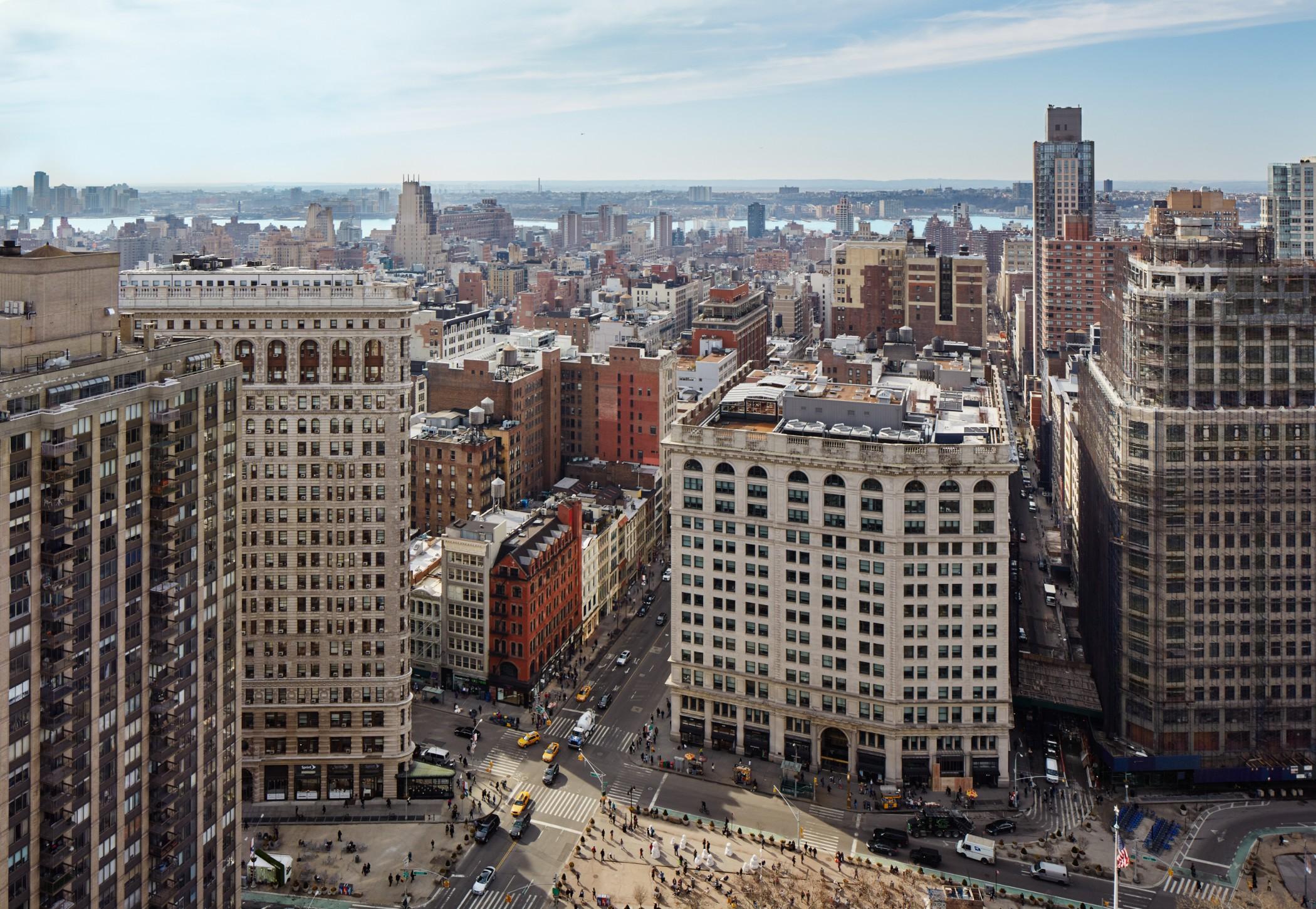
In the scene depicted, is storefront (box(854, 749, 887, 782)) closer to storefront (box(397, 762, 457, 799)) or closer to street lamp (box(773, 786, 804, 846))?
street lamp (box(773, 786, 804, 846))

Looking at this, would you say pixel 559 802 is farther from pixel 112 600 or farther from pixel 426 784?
pixel 112 600

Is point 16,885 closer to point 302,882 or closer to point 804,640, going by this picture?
point 302,882

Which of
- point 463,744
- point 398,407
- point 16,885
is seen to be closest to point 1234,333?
point 398,407

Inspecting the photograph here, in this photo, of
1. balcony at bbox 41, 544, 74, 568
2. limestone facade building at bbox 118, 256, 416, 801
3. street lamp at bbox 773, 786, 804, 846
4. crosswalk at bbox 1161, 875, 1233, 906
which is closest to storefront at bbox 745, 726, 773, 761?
street lamp at bbox 773, 786, 804, 846

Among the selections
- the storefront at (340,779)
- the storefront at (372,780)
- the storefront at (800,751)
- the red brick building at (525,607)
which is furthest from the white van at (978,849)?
the storefront at (340,779)

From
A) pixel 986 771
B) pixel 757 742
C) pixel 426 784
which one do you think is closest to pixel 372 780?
pixel 426 784

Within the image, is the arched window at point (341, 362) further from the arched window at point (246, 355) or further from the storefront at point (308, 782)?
the storefront at point (308, 782)
